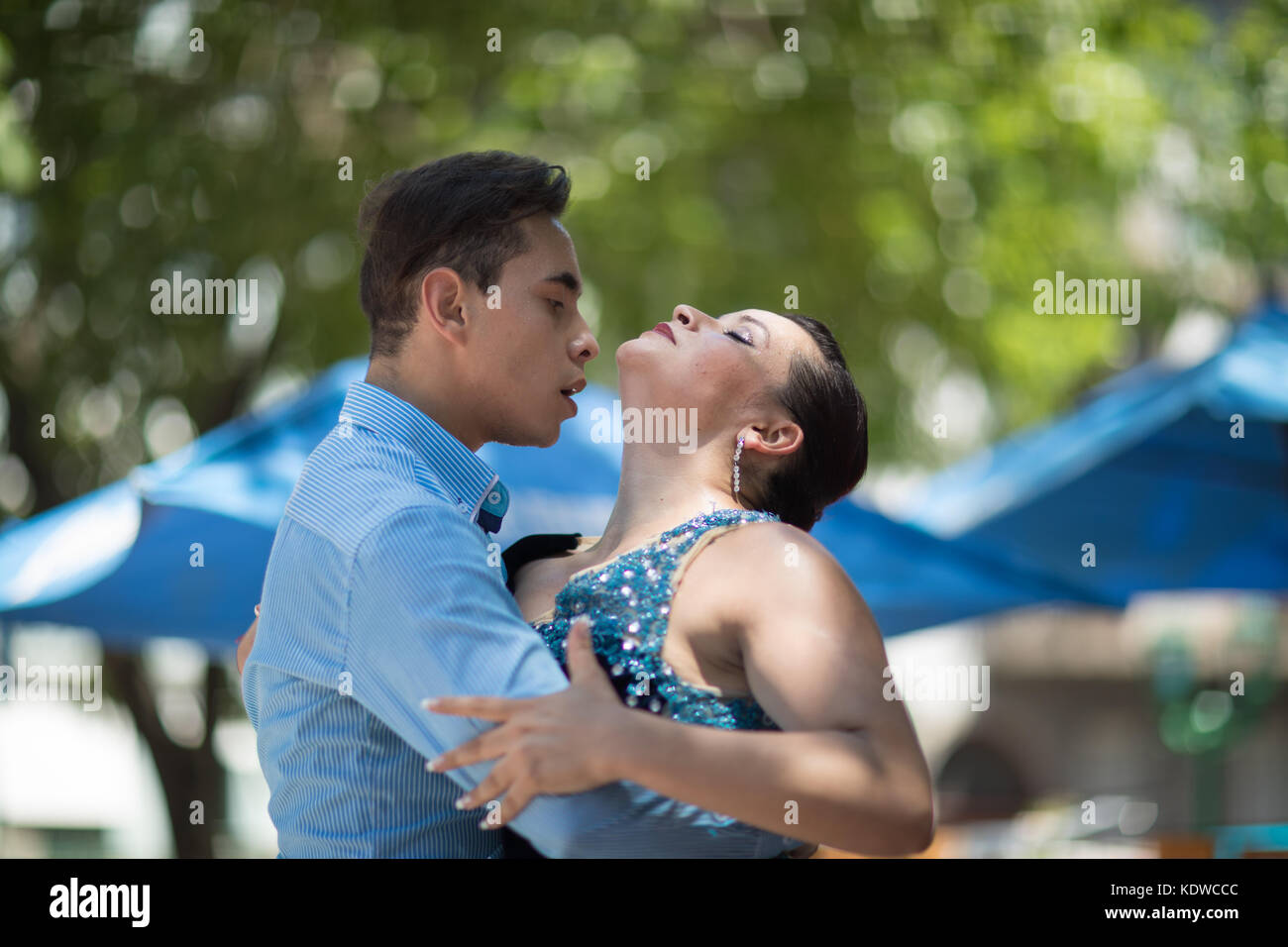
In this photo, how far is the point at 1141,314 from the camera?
27.4 ft

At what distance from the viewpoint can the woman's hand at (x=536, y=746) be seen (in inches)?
69.7

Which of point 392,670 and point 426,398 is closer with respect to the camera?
point 392,670

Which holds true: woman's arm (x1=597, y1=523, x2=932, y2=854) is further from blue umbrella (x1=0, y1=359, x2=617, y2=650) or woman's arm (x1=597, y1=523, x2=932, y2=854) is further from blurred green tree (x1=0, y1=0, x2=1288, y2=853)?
blurred green tree (x1=0, y1=0, x2=1288, y2=853)

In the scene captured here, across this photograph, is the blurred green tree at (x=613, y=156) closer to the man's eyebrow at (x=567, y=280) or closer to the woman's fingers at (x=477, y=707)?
the man's eyebrow at (x=567, y=280)

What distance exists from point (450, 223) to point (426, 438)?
392 millimetres

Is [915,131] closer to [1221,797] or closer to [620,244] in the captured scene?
[620,244]

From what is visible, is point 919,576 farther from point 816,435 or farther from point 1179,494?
point 816,435

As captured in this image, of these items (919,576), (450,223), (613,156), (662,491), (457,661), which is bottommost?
(919,576)

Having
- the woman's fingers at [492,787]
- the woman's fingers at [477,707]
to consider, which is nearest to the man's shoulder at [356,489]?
the woman's fingers at [477,707]

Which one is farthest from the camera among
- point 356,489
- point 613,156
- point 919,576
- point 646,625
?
point 613,156

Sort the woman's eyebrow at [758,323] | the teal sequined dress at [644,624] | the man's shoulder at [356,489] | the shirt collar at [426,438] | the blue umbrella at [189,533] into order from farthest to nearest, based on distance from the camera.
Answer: the blue umbrella at [189,533] < the woman's eyebrow at [758,323] < the shirt collar at [426,438] < the teal sequined dress at [644,624] < the man's shoulder at [356,489]

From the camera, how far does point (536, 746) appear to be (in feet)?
5.81

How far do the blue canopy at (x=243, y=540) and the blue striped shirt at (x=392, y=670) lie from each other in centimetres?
249

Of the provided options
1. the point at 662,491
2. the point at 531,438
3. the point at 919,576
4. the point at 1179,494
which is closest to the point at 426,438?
the point at 531,438
